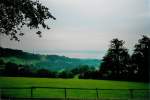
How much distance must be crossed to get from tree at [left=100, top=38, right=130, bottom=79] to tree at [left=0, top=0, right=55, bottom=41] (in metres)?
1.28

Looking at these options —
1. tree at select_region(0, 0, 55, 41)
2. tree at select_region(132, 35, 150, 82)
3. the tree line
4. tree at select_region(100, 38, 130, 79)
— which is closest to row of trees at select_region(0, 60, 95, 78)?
the tree line

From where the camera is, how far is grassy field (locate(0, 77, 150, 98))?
21.6ft

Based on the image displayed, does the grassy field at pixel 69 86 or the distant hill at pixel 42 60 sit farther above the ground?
the distant hill at pixel 42 60

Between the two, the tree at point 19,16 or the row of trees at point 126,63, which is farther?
the row of trees at point 126,63

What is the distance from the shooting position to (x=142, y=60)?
6898 millimetres

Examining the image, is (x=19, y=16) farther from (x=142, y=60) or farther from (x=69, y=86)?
(x=142, y=60)

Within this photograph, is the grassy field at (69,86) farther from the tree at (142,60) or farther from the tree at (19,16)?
the tree at (19,16)

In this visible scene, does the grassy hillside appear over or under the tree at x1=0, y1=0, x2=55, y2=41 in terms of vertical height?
under

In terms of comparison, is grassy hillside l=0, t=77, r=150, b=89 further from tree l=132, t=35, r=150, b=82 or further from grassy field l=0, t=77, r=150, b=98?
tree l=132, t=35, r=150, b=82

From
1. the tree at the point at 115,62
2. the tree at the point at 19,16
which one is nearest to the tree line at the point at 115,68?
the tree at the point at 115,62

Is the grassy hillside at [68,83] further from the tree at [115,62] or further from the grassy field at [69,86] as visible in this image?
the tree at [115,62]

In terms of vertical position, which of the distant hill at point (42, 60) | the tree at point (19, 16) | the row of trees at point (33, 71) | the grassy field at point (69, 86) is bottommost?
the grassy field at point (69, 86)

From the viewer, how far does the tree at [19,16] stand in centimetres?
667

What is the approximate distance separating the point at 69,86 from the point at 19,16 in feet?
5.31
